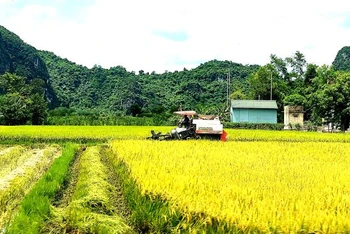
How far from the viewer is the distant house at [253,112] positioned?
43.1m

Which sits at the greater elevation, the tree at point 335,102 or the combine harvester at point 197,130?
the tree at point 335,102

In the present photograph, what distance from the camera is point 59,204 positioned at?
6977mm

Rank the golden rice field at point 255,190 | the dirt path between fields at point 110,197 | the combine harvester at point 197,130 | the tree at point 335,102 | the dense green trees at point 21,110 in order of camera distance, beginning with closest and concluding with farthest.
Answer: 1. the golden rice field at point 255,190
2. the dirt path between fields at point 110,197
3. the combine harvester at point 197,130
4. the tree at point 335,102
5. the dense green trees at point 21,110

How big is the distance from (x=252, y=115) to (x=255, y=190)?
37901 millimetres

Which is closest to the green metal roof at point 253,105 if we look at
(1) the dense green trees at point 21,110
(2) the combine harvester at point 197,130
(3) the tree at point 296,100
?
(3) the tree at point 296,100

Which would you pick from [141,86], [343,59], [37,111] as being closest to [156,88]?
[141,86]

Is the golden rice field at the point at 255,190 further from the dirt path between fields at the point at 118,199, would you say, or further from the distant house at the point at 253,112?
the distant house at the point at 253,112

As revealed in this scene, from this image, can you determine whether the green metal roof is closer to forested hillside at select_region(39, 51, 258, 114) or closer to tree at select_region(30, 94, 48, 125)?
forested hillside at select_region(39, 51, 258, 114)

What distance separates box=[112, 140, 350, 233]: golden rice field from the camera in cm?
461

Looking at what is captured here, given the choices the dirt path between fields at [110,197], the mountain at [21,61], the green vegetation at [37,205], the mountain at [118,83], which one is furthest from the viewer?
the mountain at [21,61]

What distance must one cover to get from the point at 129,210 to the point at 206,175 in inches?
67.6

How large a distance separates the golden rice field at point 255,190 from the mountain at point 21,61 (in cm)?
6363

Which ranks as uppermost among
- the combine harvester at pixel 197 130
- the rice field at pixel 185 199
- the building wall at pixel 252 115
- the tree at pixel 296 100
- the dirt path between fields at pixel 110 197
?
the tree at pixel 296 100

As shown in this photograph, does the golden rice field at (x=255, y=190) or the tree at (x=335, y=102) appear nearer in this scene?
the golden rice field at (x=255, y=190)
